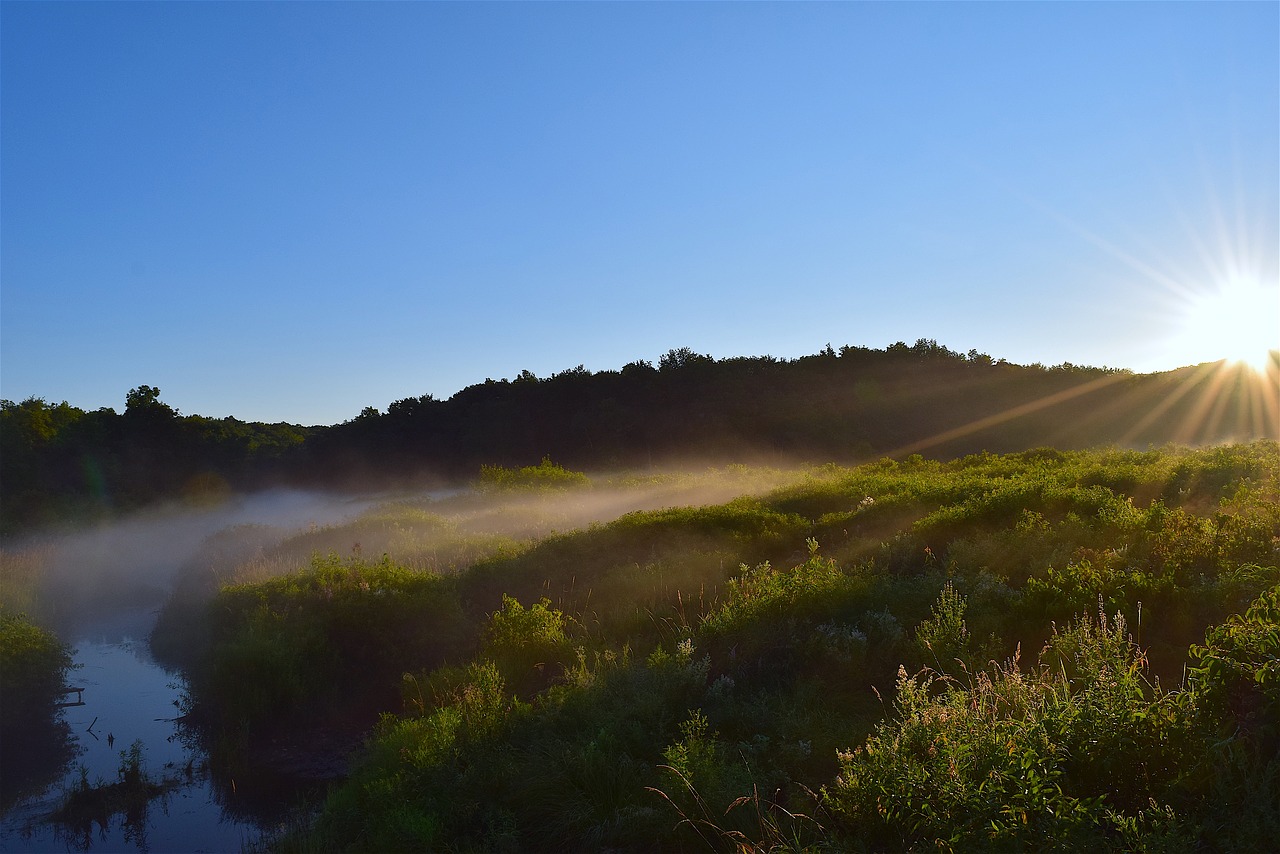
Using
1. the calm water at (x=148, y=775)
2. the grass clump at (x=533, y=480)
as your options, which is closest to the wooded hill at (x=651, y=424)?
the grass clump at (x=533, y=480)

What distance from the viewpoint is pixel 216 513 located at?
41.2m

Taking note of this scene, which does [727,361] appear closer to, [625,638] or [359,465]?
[359,465]

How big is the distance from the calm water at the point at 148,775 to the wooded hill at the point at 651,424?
2571 centimetres

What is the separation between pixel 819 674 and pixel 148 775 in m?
8.53

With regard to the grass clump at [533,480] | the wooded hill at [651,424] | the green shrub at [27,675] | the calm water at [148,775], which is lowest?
the calm water at [148,775]

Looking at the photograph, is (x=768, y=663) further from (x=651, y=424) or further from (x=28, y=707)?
(x=651, y=424)

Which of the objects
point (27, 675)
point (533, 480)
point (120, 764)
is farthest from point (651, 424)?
point (120, 764)

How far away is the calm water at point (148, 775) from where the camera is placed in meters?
8.44

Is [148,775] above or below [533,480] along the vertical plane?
below

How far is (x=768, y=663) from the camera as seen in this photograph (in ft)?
27.3

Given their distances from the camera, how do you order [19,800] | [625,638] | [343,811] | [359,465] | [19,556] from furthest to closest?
[359,465], [19,556], [625,638], [19,800], [343,811]

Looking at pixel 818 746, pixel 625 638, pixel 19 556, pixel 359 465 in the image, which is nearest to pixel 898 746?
pixel 818 746

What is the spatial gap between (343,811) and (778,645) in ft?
15.2

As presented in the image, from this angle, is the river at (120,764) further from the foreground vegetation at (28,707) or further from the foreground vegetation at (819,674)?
the foreground vegetation at (819,674)
